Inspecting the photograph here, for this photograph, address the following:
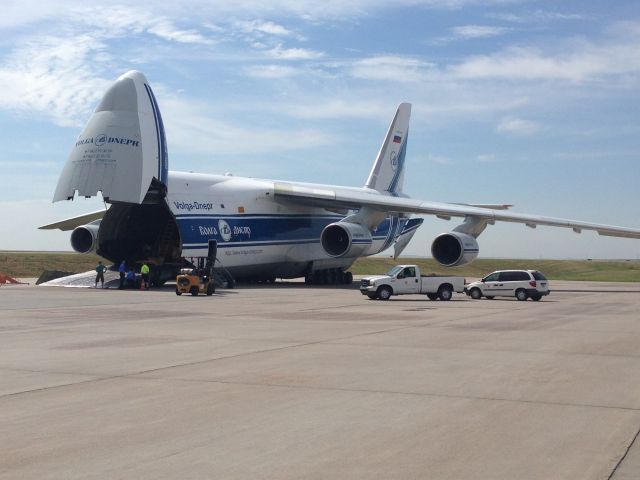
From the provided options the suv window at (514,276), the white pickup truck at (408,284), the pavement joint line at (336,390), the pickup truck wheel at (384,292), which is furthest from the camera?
the suv window at (514,276)

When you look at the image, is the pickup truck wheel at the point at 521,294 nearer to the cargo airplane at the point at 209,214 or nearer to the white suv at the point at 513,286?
the white suv at the point at 513,286

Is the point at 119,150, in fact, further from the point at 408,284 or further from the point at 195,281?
the point at 408,284

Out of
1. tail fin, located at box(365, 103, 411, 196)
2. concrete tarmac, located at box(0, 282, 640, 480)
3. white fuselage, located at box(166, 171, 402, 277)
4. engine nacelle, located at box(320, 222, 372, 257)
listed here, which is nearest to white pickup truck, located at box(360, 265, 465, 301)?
engine nacelle, located at box(320, 222, 372, 257)

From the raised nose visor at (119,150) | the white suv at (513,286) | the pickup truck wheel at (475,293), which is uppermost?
the raised nose visor at (119,150)

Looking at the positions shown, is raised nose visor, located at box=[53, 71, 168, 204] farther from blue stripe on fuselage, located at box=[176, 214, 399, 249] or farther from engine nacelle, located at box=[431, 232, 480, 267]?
engine nacelle, located at box=[431, 232, 480, 267]

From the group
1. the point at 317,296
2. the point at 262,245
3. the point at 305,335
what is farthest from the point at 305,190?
the point at 305,335

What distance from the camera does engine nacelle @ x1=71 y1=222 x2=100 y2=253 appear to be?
39156 mm

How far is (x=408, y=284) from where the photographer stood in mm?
32875

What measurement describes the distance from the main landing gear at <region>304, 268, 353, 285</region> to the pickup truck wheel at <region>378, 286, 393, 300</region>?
12.9 m

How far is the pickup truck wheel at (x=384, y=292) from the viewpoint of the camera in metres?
32.5

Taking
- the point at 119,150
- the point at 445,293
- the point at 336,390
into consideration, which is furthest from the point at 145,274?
the point at 336,390

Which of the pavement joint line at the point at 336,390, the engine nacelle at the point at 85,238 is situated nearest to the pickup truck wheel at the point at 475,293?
the engine nacelle at the point at 85,238

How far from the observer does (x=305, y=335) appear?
56.8ft

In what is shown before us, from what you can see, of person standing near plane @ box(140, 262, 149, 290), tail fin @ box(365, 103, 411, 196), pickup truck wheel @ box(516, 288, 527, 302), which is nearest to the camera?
pickup truck wheel @ box(516, 288, 527, 302)
